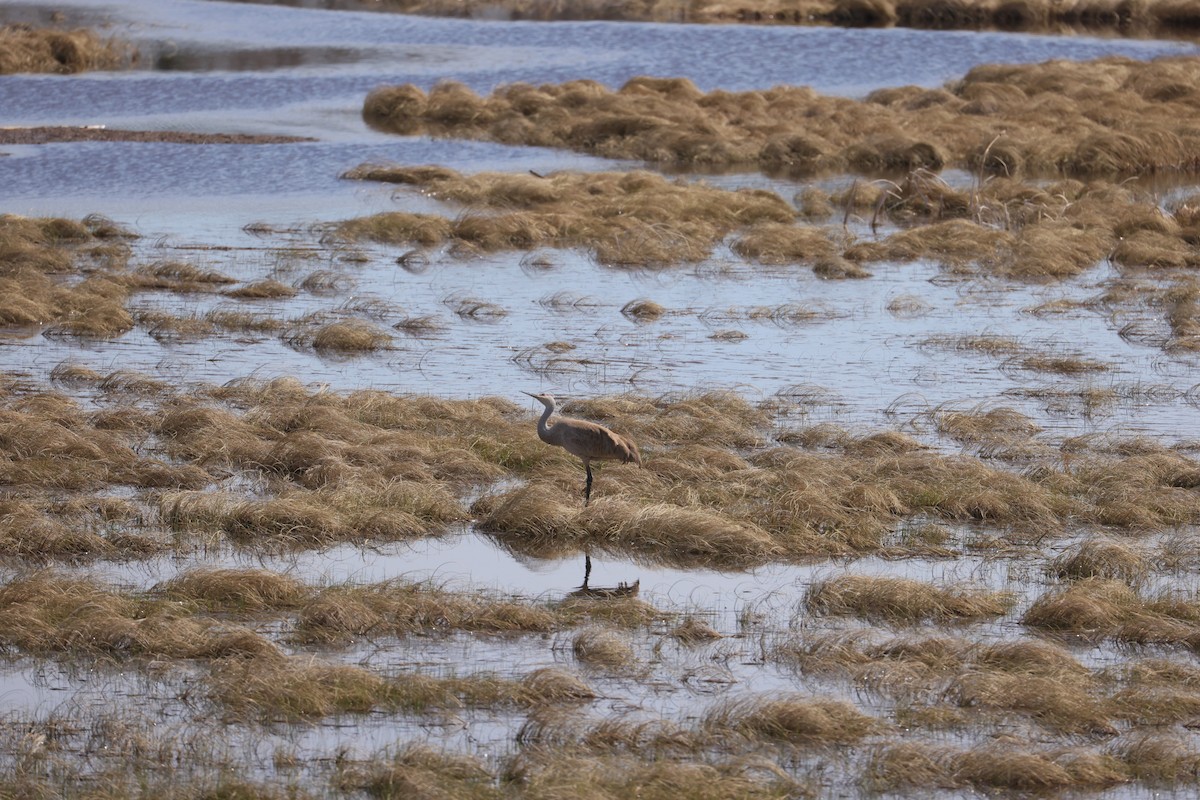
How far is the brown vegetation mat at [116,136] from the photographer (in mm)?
35562

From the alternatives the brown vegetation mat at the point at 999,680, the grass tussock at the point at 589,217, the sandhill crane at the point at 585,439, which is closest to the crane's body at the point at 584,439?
the sandhill crane at the point at 585,439

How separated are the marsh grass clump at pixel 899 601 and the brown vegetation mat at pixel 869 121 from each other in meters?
22.2

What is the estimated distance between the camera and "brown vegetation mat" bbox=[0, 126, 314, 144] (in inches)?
1400

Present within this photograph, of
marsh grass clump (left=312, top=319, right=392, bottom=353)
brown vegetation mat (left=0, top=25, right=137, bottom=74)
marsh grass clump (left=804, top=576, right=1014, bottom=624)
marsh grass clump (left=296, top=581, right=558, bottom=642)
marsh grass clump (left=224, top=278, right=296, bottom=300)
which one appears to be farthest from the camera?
brown vegetation mat (left=0, top=25, right=137, bottom=74)

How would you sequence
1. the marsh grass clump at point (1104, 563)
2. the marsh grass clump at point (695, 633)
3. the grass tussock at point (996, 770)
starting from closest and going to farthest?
the grass tussock at point (996, 770) → the marsh grass clump at point (695, 633) → the marsh grass clump at point (1104, 563)

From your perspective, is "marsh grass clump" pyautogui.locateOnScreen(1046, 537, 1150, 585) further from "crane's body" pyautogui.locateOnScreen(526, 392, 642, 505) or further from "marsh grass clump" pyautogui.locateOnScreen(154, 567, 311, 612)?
"marsh grass clump" pyautogui.locateOnScreen(154, 567, 311, 612)

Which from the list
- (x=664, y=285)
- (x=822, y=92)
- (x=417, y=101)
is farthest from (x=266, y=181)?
(x=822, y=92)

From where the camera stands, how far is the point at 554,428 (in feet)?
45.1

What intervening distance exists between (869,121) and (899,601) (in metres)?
27.9

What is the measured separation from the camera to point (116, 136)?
36.4 meters

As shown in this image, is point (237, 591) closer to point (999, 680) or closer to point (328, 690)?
point (328, 690)

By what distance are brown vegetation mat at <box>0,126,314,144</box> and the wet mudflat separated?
5.07 meters

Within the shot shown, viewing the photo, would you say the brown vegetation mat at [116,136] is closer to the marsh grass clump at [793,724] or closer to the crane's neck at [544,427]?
the crane's neck at [544,427]

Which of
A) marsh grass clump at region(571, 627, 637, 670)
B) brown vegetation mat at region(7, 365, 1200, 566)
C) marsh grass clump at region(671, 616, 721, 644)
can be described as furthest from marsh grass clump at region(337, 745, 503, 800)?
brown vegetation mat at region(7, 365, 1200, 566)
